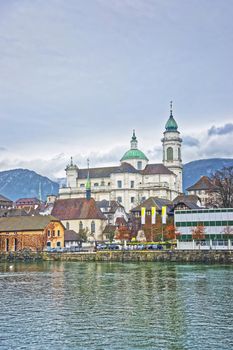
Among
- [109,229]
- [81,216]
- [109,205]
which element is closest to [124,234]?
[109,229]

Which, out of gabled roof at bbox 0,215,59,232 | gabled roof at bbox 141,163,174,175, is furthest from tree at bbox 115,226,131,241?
gabled roof at bbox 141,163,174,175

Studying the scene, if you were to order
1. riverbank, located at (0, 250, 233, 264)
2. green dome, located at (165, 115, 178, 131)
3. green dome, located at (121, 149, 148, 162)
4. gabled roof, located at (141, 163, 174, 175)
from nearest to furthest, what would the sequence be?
1. riverbank, located at (0, 250, 233, 264)
2. gabled roof, located at (141, 163, 174, 175)
3. green dome, located at (121, 149, 148, 162)
4. green dome, located at (165, 115, 178, 131)

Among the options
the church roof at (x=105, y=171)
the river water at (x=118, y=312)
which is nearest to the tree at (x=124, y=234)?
the river water at (x=118, y=312)

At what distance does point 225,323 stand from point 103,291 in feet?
46.2

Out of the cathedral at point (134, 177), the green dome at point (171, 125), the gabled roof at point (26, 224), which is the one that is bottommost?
the gabled roof at point (26, 224)

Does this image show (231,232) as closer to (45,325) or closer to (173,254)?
(173,254)

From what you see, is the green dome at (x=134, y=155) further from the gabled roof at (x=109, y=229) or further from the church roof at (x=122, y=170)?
the gabled roof at (x=109, y=229)

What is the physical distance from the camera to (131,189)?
159375 mm

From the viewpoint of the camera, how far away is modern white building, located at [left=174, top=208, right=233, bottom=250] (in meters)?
78.5

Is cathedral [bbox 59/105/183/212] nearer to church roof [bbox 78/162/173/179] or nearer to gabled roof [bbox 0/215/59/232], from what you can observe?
church roof [bbox 78/162/173/179]

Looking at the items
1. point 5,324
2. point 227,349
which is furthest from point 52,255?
point 227,349

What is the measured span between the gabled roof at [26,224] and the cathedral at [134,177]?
5584 cm

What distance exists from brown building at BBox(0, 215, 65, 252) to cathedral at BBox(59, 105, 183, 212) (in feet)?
184

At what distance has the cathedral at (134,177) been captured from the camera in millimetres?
158875
